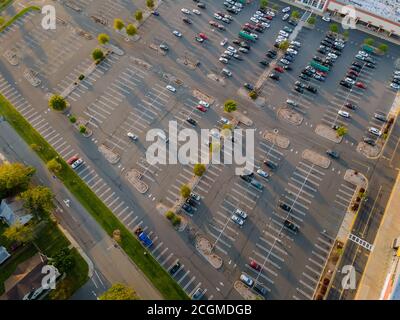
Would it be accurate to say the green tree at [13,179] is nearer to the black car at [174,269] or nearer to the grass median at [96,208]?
the grass median at [96,208]

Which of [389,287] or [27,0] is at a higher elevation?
[27,0]

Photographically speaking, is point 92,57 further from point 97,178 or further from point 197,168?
point 197,168

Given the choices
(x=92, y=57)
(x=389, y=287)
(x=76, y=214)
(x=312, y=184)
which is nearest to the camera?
(x=389, y=287)

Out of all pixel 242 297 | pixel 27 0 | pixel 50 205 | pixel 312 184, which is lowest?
pixel 50 205

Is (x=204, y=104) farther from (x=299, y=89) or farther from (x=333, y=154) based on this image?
(x=333, y=154)

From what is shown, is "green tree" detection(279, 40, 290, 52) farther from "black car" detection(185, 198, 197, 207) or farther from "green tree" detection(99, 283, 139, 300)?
"green tree" detection(99, 283, 139, 300)

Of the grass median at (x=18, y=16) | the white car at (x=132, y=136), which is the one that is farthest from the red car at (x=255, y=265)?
the grass median at (x=18, y=16)
